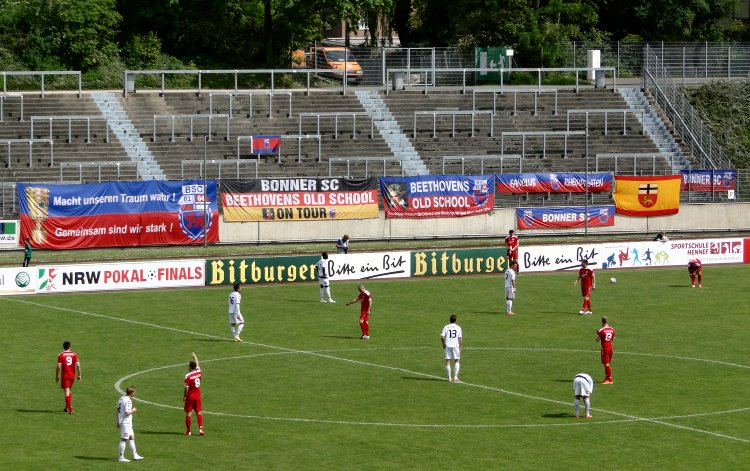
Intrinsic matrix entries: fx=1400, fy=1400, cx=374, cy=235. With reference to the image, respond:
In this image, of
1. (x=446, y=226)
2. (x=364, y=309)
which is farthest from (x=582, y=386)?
(x=446, y=226)

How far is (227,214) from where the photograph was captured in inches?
2741

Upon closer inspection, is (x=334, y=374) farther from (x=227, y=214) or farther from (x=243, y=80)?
(x=243, y=80)

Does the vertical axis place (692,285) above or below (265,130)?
below

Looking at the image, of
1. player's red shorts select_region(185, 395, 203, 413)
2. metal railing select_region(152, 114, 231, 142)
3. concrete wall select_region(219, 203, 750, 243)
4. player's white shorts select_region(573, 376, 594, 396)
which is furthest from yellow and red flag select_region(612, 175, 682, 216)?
player's red shorts select_region(185, 395, 203, 413)

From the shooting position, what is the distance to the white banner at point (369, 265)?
60.3 m

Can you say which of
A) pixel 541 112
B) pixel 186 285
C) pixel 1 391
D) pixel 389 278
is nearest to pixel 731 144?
pixel 541 112

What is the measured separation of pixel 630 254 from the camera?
66250mm

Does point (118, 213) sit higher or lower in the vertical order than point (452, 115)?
lower

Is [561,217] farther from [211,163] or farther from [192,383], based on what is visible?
[192,383]

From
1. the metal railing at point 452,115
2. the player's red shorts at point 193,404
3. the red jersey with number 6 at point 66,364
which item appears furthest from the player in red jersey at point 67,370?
the metal railing at point 452,115

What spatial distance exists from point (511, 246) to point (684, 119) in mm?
29648

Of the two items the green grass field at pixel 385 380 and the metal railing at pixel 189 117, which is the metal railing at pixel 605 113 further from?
the green grass field at pixel 385 380

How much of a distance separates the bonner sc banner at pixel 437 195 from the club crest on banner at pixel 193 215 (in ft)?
32.4

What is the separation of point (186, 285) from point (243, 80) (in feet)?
113
